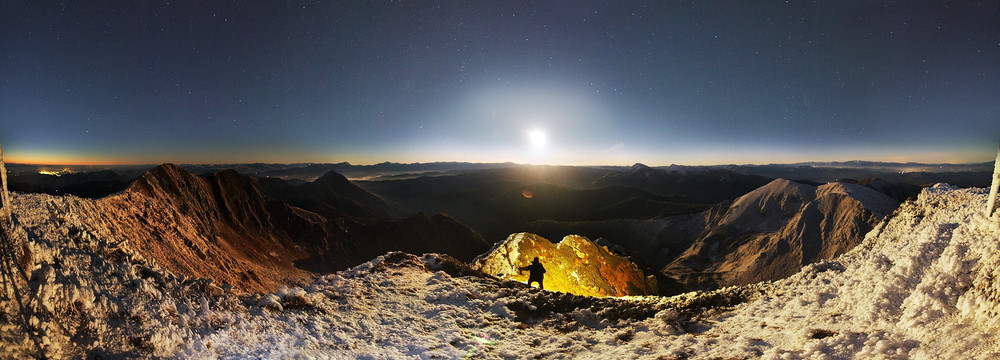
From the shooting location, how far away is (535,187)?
392ft

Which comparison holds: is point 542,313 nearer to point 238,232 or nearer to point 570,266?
point 570,266

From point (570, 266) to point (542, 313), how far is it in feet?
41.0

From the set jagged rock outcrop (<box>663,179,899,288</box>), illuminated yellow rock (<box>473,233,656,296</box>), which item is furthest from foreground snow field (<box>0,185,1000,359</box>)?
jagged rock outcrop (<box>663,179,899,288</box>)

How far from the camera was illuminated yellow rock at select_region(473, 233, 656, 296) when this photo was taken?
20.0 meters

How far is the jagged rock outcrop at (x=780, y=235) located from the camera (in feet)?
126

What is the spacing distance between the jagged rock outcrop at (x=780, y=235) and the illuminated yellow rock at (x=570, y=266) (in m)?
19.1

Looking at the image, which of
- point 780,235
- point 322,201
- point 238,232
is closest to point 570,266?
point 238,232

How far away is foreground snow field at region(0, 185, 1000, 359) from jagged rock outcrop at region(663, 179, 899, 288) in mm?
34260

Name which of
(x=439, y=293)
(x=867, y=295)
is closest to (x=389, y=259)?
(x=439, y=293)

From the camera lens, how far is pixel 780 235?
4312 cm

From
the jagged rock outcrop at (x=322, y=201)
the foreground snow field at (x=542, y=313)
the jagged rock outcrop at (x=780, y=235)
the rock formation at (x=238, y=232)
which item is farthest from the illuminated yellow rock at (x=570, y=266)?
the jagged rock outcrop at (x=322, y=201)

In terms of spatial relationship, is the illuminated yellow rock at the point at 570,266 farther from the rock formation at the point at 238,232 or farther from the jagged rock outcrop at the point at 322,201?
the jagged rock outcrop at the point at 322,201

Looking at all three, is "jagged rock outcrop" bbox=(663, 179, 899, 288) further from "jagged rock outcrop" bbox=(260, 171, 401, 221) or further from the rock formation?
"jagged rock outcrop" bbox=(260, 171, 401, 221)

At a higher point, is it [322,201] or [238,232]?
[238,232]
